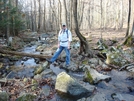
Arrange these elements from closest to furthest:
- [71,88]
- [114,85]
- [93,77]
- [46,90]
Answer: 1. [71,88]
2. [46,90]
3. [114,85]
4. [93,77]

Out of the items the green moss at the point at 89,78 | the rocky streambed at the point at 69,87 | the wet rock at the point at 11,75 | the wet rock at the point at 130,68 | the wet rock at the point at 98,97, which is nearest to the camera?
the wet rock at the point at 98,97

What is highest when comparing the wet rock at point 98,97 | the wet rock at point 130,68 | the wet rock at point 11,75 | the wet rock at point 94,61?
the wet rock at point 94,61

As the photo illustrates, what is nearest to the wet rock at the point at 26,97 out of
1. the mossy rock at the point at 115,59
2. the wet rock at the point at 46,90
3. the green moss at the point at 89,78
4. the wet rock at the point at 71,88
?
the wet rock at the point at 46,90

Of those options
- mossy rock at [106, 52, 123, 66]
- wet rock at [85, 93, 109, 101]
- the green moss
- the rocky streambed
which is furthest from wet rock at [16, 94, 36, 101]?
mossy rock at [106, 52, 123, 66]

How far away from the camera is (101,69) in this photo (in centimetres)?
880

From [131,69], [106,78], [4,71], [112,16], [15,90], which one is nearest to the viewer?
[15,90]

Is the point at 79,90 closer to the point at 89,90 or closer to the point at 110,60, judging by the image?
the point at 89,90

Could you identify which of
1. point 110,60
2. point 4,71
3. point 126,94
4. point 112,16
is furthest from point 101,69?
point 112,16

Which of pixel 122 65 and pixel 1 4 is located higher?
pixel 1 4

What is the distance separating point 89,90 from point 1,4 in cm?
1397

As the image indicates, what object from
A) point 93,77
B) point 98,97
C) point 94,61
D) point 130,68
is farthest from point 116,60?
point 98,97

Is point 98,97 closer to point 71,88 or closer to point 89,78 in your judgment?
point 71,88

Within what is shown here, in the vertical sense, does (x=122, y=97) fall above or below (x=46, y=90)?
below

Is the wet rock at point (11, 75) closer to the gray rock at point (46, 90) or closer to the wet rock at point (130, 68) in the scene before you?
the gray rock at point (46, 90)
